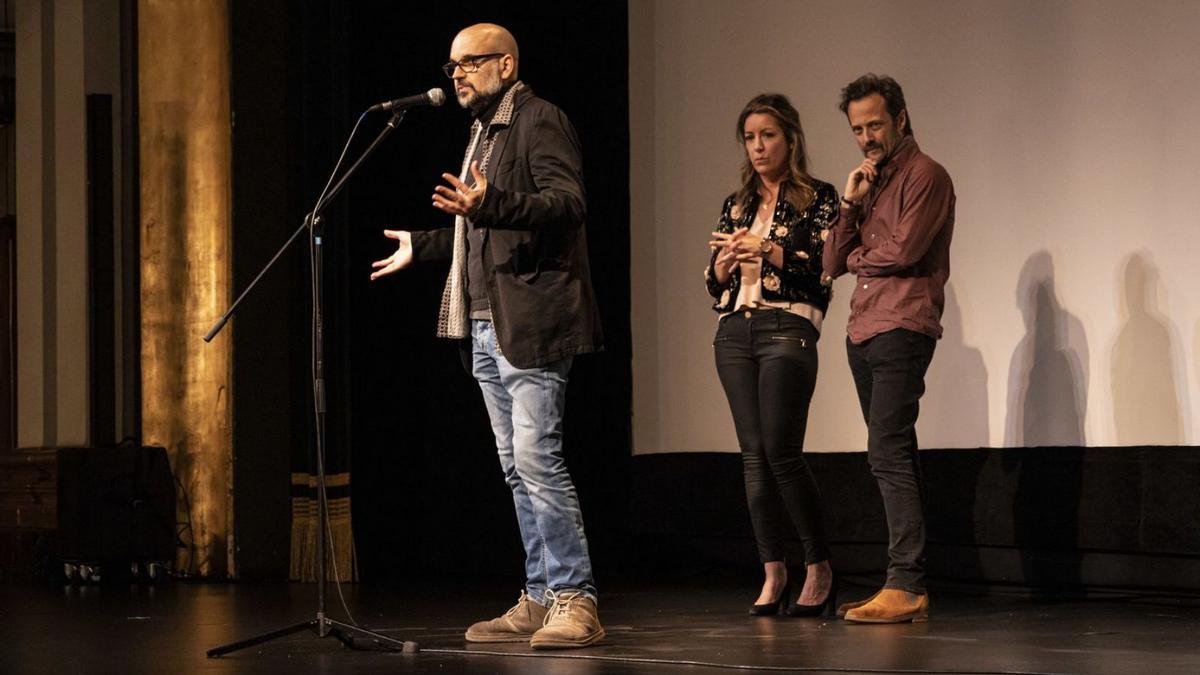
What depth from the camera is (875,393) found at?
153 inches

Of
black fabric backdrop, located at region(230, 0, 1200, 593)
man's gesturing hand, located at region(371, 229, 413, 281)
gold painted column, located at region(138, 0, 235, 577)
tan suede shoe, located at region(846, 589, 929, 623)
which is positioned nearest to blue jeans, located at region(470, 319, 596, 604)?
man's gesturing hand, located at region(371, 229, 413, 281)

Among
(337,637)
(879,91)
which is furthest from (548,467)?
(879,91)

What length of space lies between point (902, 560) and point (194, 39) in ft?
12.1

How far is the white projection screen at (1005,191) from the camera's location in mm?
4270

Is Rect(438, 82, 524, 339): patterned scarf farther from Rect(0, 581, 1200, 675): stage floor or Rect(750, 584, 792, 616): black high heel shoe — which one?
Rect(750, 584, 792, 616): black high heel shoe

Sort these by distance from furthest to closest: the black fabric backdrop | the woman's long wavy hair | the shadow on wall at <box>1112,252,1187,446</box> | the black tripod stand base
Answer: the black fabric backdrop → the shadow on wall at <box>1112,252,1187,446</box> → the woman's long wavy hair → the black tripod stand base

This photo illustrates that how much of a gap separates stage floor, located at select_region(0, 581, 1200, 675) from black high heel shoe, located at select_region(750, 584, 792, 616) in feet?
0.23

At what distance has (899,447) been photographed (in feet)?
12.7

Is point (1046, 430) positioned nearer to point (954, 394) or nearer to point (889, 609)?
point (954, 394)

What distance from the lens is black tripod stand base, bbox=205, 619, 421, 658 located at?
127 inches

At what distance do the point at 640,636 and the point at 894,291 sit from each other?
1.04 metres

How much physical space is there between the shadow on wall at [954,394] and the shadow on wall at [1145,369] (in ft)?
1.53

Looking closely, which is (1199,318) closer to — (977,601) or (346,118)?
(977,601)

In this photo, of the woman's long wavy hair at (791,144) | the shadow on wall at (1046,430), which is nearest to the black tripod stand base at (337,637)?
the woman's long wavy hair at (791,144)
